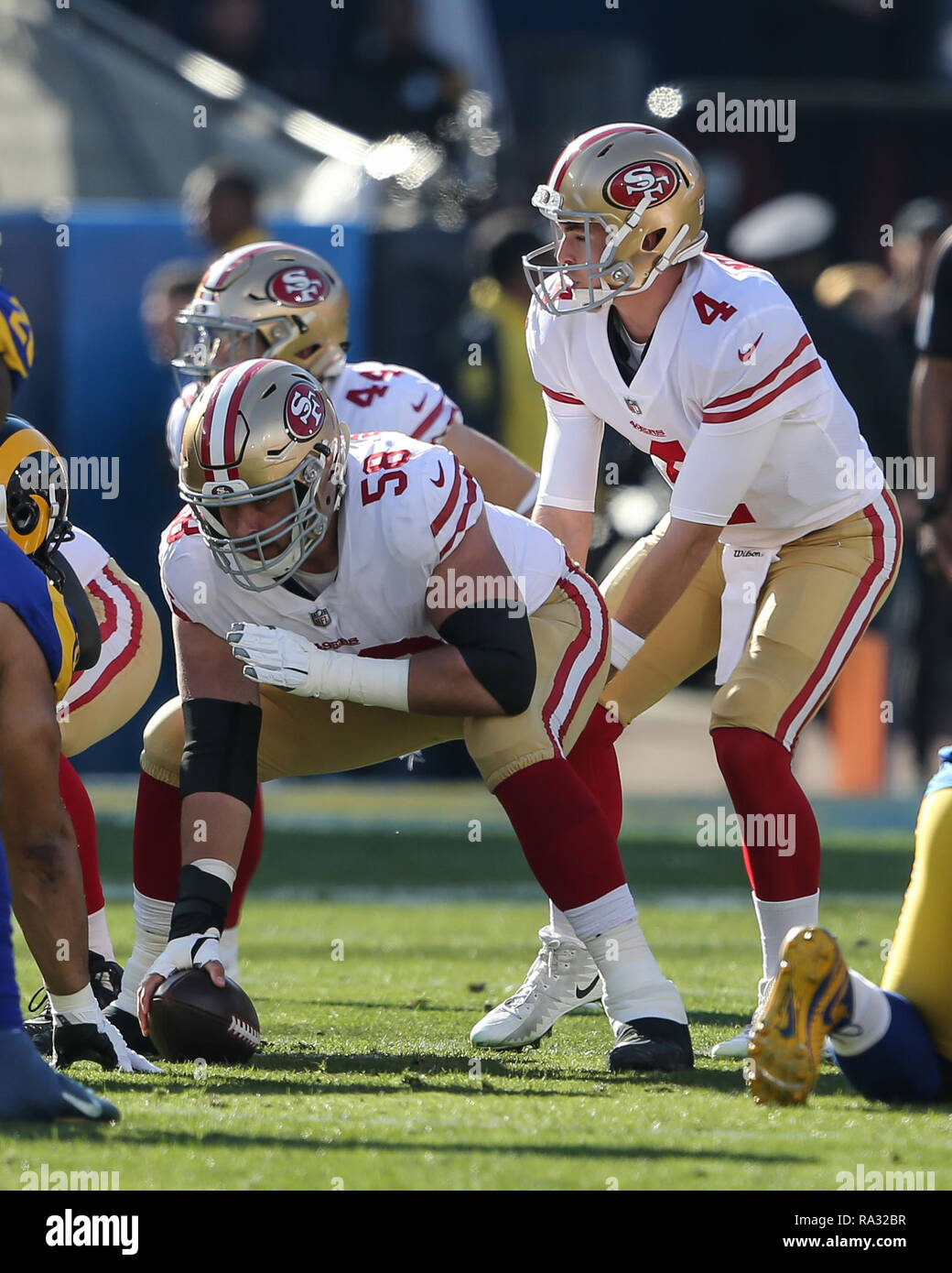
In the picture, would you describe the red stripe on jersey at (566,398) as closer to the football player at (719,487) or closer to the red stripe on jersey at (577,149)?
the football player at (719,487)

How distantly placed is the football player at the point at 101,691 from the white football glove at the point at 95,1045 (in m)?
0.54

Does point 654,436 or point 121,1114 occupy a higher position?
point 654,436

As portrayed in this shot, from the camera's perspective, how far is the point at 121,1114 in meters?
3.57

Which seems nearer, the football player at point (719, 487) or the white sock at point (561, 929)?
the football player at point (719, 487)

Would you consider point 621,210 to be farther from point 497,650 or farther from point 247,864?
point 247,864

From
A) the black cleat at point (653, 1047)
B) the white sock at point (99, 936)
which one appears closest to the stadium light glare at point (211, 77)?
the white sock at point (99, 936)

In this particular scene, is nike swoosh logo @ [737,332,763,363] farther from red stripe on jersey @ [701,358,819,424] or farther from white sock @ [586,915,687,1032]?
white sock @ [586,915,687,1032]

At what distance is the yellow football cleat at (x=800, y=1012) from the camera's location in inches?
136

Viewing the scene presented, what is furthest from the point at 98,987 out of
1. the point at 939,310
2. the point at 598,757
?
the point at 939,310

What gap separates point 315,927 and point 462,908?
610 millimetres

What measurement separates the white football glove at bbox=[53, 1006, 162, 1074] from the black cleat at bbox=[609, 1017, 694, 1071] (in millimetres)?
871
